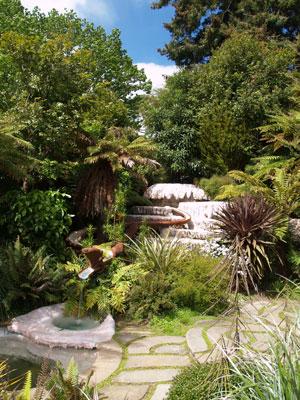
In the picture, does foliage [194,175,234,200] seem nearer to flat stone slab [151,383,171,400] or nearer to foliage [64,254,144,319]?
foliage [64,254,144,319]

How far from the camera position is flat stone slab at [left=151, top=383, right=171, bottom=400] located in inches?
89.8

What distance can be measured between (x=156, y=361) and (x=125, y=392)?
0.58 metres

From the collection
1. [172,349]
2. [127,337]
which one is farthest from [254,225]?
[127,337]

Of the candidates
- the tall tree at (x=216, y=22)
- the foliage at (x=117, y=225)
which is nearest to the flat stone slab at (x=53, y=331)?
the foliage at (x=117, y=225)

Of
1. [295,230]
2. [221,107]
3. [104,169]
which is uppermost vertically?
[221,107]

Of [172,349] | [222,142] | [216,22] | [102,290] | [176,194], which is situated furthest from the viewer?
[216,22]

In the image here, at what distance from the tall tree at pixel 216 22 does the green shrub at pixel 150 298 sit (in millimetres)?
14417

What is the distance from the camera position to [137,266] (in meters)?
4.77

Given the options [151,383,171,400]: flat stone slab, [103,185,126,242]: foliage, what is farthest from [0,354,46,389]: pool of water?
[103,185,126,242]: foliage

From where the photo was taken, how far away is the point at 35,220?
5.26 metres

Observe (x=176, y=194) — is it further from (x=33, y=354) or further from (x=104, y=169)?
(x=33, y=354)

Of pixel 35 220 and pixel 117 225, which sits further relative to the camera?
pixel 117 225

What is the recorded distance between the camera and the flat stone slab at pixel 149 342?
3.19 m

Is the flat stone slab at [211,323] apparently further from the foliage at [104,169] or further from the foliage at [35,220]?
the foliage at [104,169]
